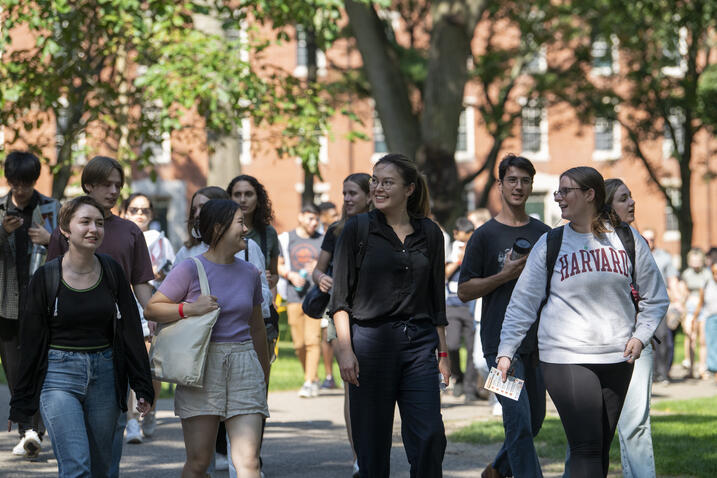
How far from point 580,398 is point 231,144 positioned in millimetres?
13390

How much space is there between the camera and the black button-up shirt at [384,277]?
18.2ft

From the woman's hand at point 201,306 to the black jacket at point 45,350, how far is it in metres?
0.28

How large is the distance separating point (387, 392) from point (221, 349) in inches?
33.2

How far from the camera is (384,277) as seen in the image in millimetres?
5555

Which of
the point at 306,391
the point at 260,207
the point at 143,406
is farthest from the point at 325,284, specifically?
the point at 306,391

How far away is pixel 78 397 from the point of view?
5.36m

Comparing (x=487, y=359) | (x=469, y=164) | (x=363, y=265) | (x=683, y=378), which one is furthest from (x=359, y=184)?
(x=469, y=164)

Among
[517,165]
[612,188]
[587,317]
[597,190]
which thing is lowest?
[587,317]

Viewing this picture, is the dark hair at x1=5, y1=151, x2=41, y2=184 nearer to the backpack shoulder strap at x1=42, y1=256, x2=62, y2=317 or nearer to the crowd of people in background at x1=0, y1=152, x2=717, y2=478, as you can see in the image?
the crowd of people in background at x1=0, y1=152, x2=717, y2=478

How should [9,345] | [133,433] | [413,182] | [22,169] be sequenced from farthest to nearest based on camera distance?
1. [133,433]
2. [9,345]
3. [22,169]
4. [413,182]

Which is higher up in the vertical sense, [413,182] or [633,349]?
[413,182]

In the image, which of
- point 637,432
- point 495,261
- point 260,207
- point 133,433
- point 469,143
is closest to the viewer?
point 637,432

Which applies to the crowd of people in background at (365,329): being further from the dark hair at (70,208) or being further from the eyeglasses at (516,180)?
the eyeglasses at (516,180)

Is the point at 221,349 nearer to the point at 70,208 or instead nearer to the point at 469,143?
the point at 70,208
